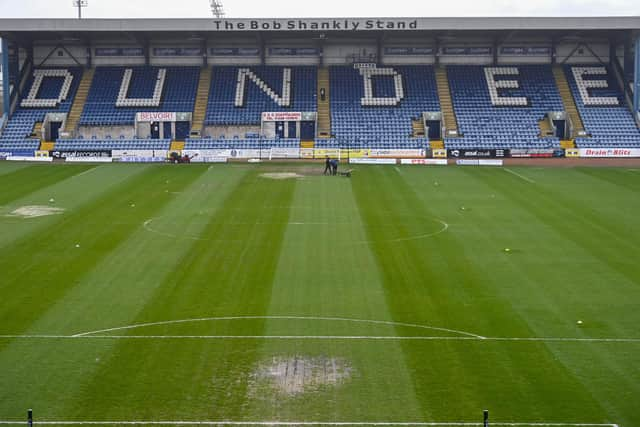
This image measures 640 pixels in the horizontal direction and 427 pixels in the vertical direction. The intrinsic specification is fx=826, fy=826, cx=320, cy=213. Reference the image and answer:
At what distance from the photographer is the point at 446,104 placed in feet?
254

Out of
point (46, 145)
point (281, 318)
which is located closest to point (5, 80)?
point (46, 145)

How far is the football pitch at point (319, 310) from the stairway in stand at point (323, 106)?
28443 millimetres

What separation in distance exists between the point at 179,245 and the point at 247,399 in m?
16.9

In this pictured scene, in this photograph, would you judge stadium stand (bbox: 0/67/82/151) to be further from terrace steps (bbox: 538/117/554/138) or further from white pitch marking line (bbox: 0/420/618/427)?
white pitch marking line (bbox: 0/420/618/427)

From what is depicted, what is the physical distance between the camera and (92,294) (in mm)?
27500

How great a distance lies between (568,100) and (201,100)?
3455cm

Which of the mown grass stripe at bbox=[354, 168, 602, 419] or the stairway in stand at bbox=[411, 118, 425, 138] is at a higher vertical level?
the stairway in stand at bbox=[411, 118, 425, 138]

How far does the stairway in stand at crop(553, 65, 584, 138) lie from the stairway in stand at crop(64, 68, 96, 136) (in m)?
45.1

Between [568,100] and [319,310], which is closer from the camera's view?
[319,310]

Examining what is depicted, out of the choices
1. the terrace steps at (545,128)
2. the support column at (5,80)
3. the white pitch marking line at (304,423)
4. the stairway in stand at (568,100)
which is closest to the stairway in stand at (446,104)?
the terrace steps at (545,128)

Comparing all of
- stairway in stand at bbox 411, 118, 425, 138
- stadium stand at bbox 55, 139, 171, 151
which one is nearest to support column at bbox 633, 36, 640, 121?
stairway in stand at bbox 411, 118, 425, 138

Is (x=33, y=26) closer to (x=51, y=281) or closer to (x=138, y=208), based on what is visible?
(x=138, y=208)

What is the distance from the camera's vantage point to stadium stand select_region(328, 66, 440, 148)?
241ft

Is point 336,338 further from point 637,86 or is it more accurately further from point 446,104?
point 637,86
